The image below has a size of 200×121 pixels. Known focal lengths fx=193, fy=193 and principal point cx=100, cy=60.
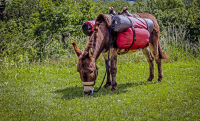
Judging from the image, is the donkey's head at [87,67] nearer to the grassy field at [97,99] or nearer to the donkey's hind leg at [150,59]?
the grassy field at [97,99]

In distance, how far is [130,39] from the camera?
5566mm

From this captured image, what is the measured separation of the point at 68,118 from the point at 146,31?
11.7 ft

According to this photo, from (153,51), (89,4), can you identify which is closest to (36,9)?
(89,4)

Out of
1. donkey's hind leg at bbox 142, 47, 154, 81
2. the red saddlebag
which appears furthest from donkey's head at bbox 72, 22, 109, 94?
donkey's hind leg at bbox 142, 47, 154, 81

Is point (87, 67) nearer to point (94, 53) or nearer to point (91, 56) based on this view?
point (91, 56)

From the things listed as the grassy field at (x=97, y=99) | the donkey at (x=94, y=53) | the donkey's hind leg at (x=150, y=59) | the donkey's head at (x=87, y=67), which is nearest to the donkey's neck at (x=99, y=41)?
the donkey at (x=94, y=53)

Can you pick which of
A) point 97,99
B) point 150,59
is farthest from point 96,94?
point 150,59

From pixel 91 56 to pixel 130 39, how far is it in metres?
1.33

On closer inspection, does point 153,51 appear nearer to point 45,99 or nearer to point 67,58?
point 45,99

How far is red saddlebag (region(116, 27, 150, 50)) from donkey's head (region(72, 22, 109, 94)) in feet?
1.37

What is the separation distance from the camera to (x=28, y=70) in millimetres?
8641

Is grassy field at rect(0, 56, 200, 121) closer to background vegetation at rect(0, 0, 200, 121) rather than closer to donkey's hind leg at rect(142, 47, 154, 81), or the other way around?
background vegetation at rect(0, 0, 200, 121)

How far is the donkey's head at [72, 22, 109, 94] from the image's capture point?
5023 millimetres

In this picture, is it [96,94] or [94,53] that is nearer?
[94,53]
